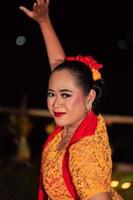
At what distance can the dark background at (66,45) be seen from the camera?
2011 cm

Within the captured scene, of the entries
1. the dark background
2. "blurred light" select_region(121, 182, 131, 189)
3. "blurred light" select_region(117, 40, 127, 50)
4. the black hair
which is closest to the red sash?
the black hair

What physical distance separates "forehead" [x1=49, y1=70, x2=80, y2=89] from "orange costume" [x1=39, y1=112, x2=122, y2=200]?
21 centimetres

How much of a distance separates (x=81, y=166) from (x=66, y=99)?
1.47ft

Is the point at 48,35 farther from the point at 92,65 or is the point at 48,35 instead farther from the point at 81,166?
the point at 81,166

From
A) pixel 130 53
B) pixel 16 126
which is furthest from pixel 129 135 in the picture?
pixel 130 53

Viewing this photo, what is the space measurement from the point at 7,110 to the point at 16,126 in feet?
1.12

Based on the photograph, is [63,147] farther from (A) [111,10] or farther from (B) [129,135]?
(A) [111,10]

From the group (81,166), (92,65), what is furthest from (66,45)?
(81,166)

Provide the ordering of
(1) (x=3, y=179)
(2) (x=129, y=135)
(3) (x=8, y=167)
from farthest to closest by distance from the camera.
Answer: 1. (2) (x=129, y=135)
2. (3) (x=8, y=167)
3. (1) (x=3, y=179)

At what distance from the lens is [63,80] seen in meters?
3.31

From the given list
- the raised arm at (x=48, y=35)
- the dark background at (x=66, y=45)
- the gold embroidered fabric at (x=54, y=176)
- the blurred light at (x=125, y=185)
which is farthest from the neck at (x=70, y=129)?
the dark background at (x=66, y=45)

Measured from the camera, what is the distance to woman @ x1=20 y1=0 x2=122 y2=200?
3004 millimetres

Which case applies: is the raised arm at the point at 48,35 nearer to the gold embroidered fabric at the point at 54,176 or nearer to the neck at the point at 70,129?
the neck at the point at 70,129

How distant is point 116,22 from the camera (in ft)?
76.5
